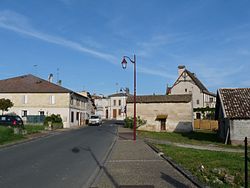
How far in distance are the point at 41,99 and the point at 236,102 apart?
33.0 meters

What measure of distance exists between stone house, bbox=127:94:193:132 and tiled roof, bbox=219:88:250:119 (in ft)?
50.6

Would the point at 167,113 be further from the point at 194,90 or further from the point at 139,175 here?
the point at 139,175

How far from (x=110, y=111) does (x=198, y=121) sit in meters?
51.5

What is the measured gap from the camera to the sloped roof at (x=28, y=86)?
50625 mm

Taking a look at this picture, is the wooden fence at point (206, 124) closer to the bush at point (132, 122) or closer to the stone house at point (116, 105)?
the bush at point (132, 122)

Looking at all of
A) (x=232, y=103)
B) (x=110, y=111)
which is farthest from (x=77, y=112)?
(x=110, y=111)

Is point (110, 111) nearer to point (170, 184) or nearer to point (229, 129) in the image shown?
point (229, 129)

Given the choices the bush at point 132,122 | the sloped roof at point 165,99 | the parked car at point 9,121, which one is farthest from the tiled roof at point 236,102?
the parked car at point 9,121

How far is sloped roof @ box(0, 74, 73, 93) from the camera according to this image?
50625 millimetres

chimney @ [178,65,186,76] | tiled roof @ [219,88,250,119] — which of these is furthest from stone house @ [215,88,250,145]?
chimney @ [178,65,186,76]

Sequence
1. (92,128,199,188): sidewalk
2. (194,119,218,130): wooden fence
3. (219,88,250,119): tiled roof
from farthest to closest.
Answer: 1. (194,119,218,130): wooden fence
2. (219,88,250,119): tiled roof
3. (92,128,199,188): sidewalk

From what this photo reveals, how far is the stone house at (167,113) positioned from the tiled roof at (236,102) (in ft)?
50.6

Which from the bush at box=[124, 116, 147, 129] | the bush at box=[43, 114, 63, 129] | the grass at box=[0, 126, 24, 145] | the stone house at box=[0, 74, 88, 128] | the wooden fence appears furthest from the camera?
the stone house at box=[0, 74, 88, 128]

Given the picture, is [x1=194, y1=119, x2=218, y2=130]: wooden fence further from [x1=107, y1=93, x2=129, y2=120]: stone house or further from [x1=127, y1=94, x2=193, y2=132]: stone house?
[x1=107, y1=93, x2=129, y2=120]: stone house
